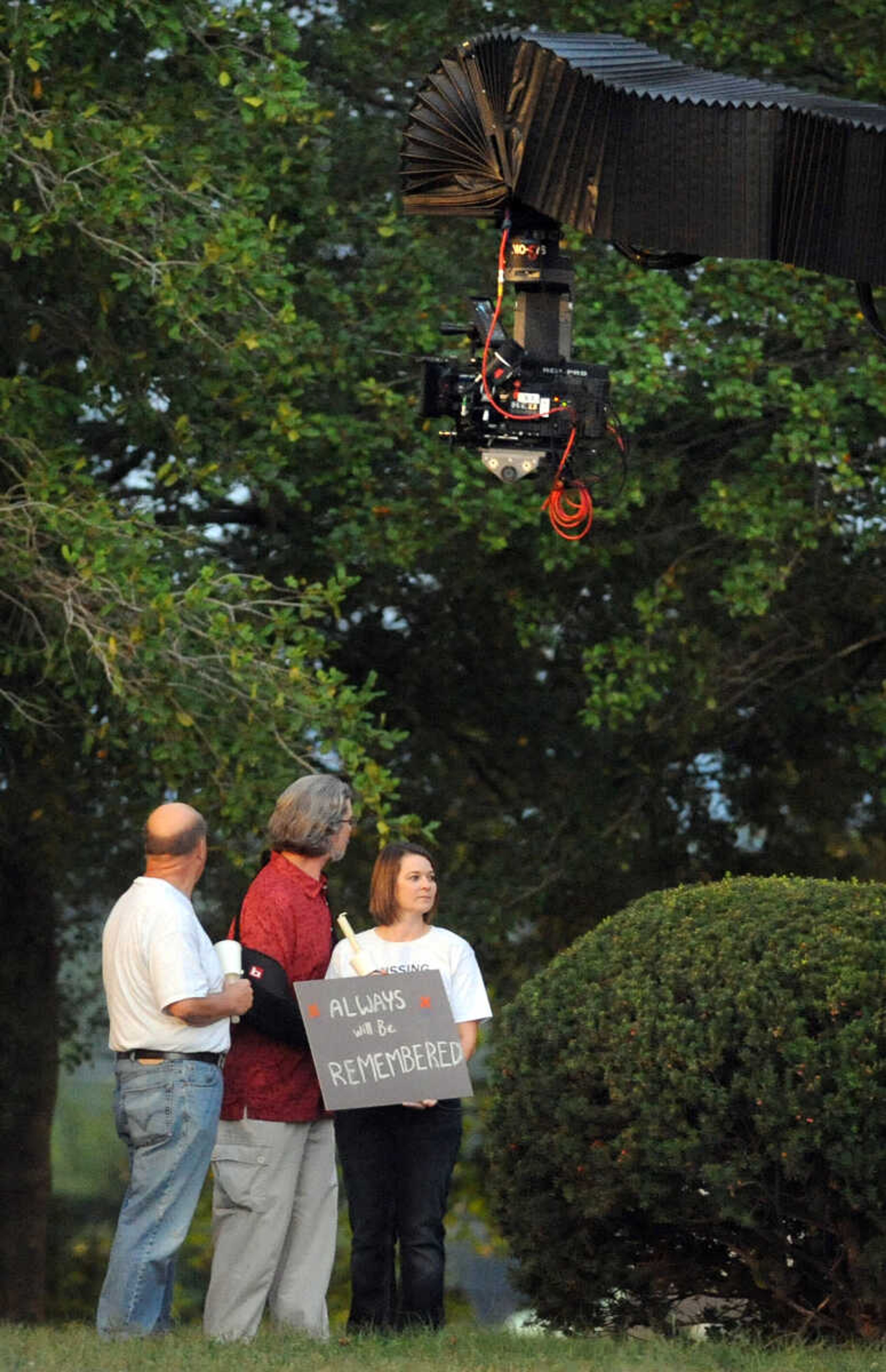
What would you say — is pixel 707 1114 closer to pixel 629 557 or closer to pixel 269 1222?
pixel 269 1222

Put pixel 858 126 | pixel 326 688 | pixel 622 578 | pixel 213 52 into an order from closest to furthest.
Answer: pixel 858 126 → pixel 326 688 → pixel 213 52 → pixel 622 578

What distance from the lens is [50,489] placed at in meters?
9.95

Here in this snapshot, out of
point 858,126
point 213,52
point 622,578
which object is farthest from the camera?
point 622,578

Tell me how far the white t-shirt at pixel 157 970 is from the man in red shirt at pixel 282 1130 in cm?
28

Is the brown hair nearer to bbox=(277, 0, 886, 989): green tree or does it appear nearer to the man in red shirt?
the man in red shirt

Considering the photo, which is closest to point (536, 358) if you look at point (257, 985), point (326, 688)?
point (257, 985)

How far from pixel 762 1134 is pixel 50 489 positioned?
514cm

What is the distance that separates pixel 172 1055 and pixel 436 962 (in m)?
0.93

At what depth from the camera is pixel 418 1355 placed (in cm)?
579

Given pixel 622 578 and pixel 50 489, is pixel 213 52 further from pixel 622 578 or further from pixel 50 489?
pixel 622 578

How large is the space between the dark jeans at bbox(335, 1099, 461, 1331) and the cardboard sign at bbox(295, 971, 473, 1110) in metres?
0.20

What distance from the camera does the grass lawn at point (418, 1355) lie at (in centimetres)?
544

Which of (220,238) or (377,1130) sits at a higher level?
(220,238)

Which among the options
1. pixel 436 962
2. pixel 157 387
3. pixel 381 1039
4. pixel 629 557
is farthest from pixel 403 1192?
pixel 629 557
